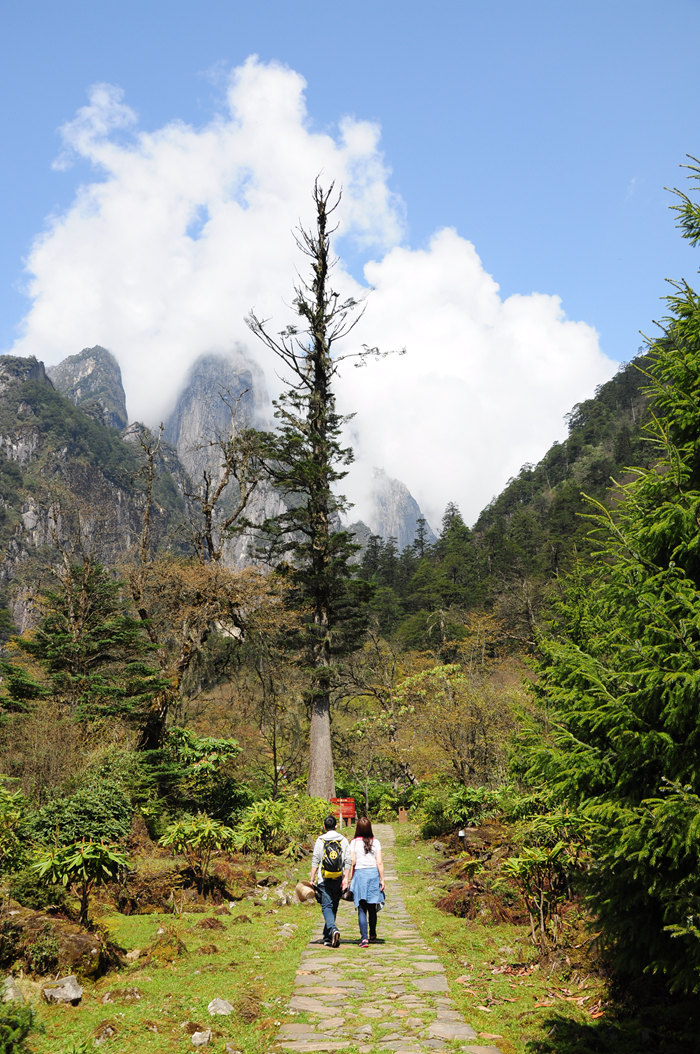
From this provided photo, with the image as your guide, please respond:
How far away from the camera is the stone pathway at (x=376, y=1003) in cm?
427

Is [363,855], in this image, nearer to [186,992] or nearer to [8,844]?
[186,992]

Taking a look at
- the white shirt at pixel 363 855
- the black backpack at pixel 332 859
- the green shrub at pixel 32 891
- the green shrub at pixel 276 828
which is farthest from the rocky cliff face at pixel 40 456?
the white shirt at pixel 363 855

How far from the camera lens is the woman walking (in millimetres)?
7016

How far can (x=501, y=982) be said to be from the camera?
18.8ft

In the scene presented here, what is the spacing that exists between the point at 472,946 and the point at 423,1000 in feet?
6.80

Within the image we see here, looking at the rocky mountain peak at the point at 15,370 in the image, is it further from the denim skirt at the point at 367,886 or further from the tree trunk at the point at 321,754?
the denim skirt at the point at 367,886

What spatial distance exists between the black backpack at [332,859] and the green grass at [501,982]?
1262 millimetres

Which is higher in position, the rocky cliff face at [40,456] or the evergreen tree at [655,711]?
the rocky cliff face at [40,456]

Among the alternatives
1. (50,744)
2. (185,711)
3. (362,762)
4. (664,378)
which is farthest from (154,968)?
(362,762)

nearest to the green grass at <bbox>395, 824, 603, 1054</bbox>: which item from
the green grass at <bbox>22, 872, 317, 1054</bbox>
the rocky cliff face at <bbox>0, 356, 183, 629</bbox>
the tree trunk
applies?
the green grass at <bbox>22, 872, 317, 1054</bbox>

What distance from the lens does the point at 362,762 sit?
24.0 m

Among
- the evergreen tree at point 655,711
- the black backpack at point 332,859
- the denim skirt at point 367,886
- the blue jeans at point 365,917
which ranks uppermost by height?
the evergreen tree at point 655,711

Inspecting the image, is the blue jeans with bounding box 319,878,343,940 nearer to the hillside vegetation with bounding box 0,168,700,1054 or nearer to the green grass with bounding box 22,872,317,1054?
the green grass with bounding box 22,872,317,1054

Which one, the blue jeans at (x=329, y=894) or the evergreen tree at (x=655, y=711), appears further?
the blue jeans at (x=329, y=894)
